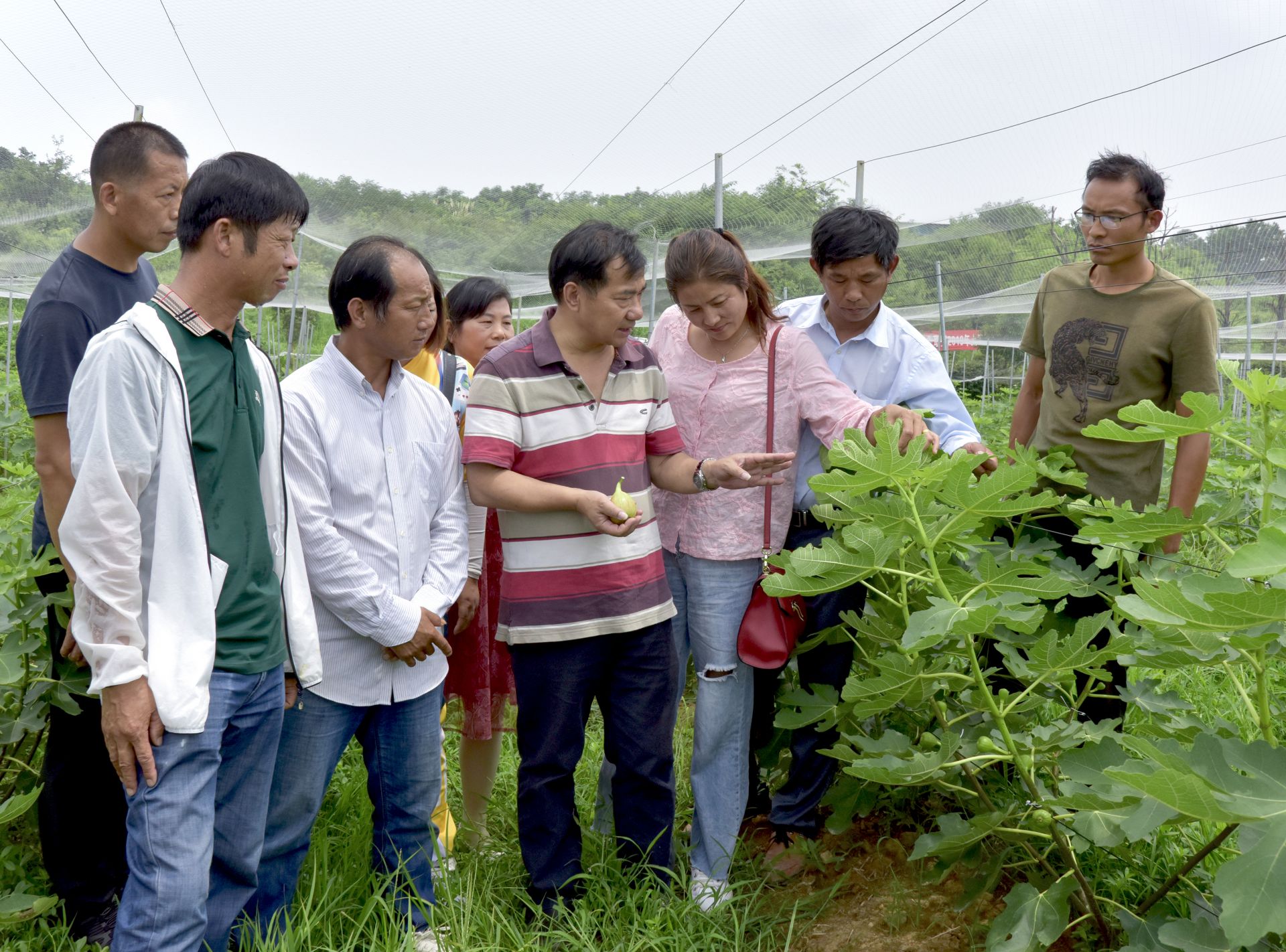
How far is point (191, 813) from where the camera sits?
1751 mm

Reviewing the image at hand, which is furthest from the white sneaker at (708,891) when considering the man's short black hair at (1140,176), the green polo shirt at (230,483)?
the man's short black hair at (1140,176)

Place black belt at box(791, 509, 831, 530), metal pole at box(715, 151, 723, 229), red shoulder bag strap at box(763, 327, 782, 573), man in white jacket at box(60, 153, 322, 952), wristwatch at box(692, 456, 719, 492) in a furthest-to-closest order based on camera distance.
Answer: metal pole at box(715, 151, 723, 229) → black belt at box(791, 509, 831, 530) → red shoulder bag strap at box(763, 327, 782, 573) → wristwatch at box(692, 456, 719, 492) → man in white jacket at box(60, 153, 322, 952)

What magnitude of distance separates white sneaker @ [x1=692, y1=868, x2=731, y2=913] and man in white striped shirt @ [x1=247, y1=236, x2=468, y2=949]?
2.03 feet

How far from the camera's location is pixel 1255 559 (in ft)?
4.19

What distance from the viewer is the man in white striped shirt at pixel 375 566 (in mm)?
2193

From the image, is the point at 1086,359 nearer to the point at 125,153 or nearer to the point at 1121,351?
the point at 1121,351

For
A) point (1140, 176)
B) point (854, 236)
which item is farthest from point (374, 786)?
point (1140, 176)

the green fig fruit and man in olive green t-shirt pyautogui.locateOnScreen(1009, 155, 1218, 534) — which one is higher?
man in olive green t-shirt pyautogui.locateOnScreen(1009, 155, 1218, 534)

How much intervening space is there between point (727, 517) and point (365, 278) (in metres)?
0.99

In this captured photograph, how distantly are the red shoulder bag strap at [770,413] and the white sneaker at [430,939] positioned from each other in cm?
109

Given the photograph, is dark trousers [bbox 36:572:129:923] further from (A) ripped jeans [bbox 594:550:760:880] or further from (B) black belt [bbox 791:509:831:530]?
(B) black belt [bbox 791:509:831:530]

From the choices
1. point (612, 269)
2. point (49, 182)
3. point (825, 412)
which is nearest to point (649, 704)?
point (825, 412)

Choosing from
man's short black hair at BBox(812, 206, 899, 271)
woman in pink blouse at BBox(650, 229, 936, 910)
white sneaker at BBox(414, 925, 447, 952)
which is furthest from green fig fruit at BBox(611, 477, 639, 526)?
white sneaker at BBox(414, 925, 447, 952)

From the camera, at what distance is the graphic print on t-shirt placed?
288 cm
